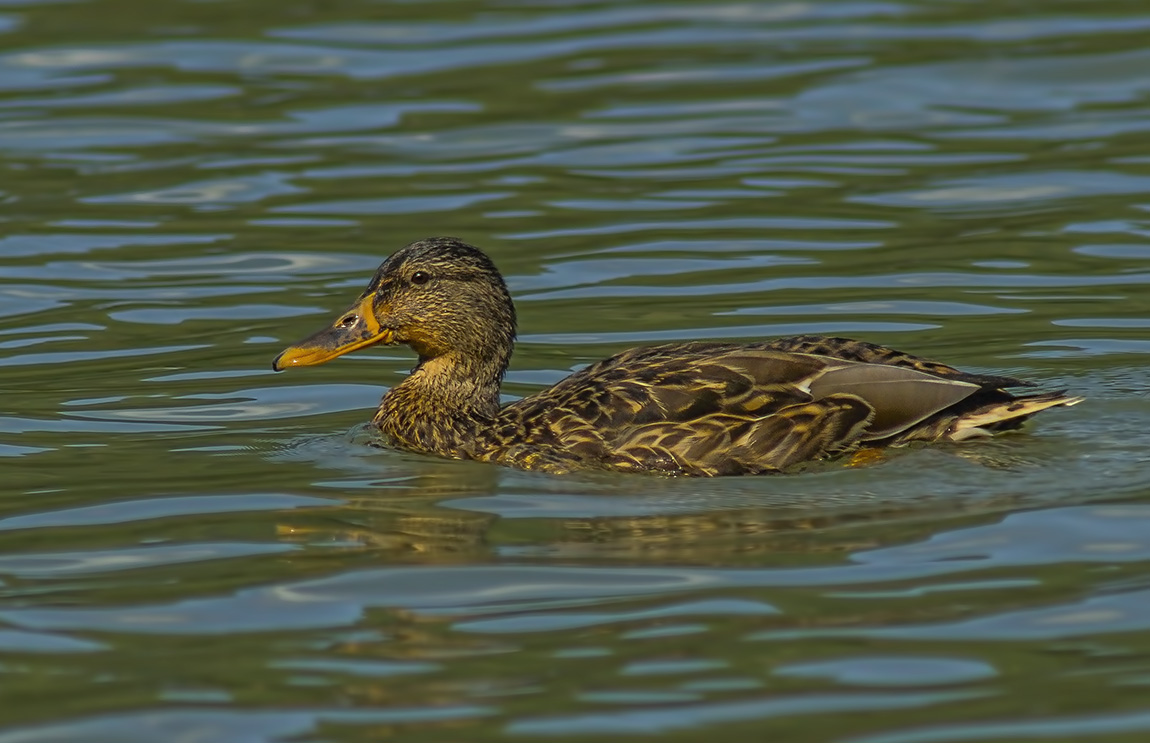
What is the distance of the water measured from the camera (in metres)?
6.83

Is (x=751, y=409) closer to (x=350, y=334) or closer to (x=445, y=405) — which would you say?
(x=445, y=405)

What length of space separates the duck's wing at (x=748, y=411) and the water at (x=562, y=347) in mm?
217

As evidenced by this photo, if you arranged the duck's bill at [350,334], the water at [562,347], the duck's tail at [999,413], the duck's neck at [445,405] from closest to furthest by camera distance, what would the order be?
the water at [562,347] < the duck's tail at [999,413] < the duck's neck at [445,405] < the duck's bill at [350,334]

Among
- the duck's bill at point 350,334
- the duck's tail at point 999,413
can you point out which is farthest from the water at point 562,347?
the duck's bill at point 350,334

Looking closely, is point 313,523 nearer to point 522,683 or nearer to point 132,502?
point 132,502

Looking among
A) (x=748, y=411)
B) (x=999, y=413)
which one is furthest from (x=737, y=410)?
(x=999, y=413)

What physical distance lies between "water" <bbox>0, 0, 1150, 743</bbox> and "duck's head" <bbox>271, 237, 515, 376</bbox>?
0.50 m

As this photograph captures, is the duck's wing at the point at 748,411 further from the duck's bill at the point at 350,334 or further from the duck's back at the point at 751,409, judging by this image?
the duck's bill at the point at 350,334

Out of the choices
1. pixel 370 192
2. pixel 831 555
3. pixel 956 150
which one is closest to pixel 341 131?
pixel 370 192

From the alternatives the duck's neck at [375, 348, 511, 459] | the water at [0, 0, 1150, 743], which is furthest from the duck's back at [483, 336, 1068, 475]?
the duck's neck at [375, 348, 511, 459]

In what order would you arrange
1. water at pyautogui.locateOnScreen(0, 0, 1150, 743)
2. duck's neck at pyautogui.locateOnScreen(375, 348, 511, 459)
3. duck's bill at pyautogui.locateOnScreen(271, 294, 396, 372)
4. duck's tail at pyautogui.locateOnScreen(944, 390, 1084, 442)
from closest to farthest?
water at pyautogui.locateOnScreen(0, 0, 1150, 743), duck's tail at pyautogui.locateOnScreen(944, 390, 1084, 442), duck's neck at pyautogui.locateOnScreen(375, 348, 511, 459), duck's bill at pyautogui.locateOnScreen(271, 294, 396, 372)

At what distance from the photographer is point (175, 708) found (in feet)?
21.9

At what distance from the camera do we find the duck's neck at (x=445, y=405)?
10.3m

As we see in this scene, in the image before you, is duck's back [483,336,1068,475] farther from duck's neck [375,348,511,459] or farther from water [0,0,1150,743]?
duck's neck [375,348,511,459]
